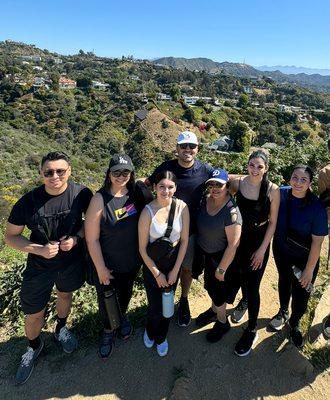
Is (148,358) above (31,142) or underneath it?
above

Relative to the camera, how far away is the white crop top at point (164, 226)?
2795 mm

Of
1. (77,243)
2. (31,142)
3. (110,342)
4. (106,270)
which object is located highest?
(77,243)

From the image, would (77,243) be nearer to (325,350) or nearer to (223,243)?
(223,243)

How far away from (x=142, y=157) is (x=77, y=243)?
34363mm

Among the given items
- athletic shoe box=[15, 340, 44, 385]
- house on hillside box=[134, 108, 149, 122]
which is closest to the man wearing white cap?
athletic shoe box=[15, 340, 44, 385]

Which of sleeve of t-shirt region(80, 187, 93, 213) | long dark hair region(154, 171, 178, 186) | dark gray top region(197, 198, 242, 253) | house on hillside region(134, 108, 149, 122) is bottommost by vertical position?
house on hillside region(134, 108, 149, 122)

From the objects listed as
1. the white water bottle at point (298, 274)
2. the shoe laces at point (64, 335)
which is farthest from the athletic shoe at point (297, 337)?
the shoe laces at point (64, 335)

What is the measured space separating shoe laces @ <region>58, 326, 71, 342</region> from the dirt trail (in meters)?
0.14

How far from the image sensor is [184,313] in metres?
3.63

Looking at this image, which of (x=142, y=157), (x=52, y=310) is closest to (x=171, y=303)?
(x=52, y=310)

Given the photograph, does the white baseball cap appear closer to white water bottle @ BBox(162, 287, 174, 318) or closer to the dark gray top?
the dark gray top

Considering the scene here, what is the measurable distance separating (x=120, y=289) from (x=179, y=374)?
3.10 feet

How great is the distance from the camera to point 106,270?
9.43 feet

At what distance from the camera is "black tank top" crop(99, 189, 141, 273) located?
9.00 feet
